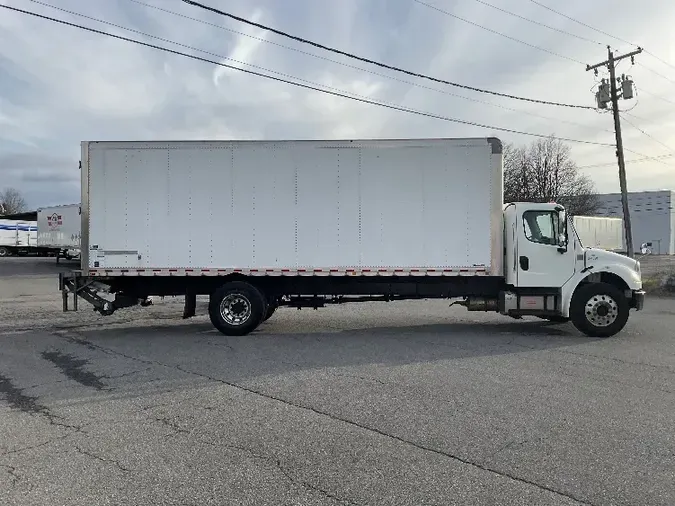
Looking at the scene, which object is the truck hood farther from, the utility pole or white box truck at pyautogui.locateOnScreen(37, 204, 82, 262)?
white box truck at pyautogui.locateOnScreen(37, 204, 82, 262)

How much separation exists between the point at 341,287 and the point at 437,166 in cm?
303

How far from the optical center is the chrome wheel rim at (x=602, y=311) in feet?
34.8

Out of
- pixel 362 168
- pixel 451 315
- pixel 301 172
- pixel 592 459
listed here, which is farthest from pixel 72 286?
pixel 592 459

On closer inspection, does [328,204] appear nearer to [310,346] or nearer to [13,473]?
[310,346]

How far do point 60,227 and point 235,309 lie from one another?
35.9 m

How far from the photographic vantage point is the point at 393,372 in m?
7.64

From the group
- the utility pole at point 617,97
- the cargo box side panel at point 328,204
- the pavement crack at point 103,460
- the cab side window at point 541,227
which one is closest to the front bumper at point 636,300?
the cab side window at point 541,227

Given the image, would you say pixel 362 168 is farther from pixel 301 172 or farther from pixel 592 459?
pixel 592 459

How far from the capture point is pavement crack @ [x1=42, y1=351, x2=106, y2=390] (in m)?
7.23

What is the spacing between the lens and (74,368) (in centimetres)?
815

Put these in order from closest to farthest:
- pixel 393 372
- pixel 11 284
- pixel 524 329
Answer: pixel 393 372
pixel 524 329
pixel 11 284

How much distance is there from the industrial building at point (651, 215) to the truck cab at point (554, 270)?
73165 millimetres

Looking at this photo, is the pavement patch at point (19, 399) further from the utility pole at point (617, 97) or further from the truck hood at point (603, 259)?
the utility pole at point (617, 97)

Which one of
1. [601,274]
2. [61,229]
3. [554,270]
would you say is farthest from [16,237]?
[601,274]
